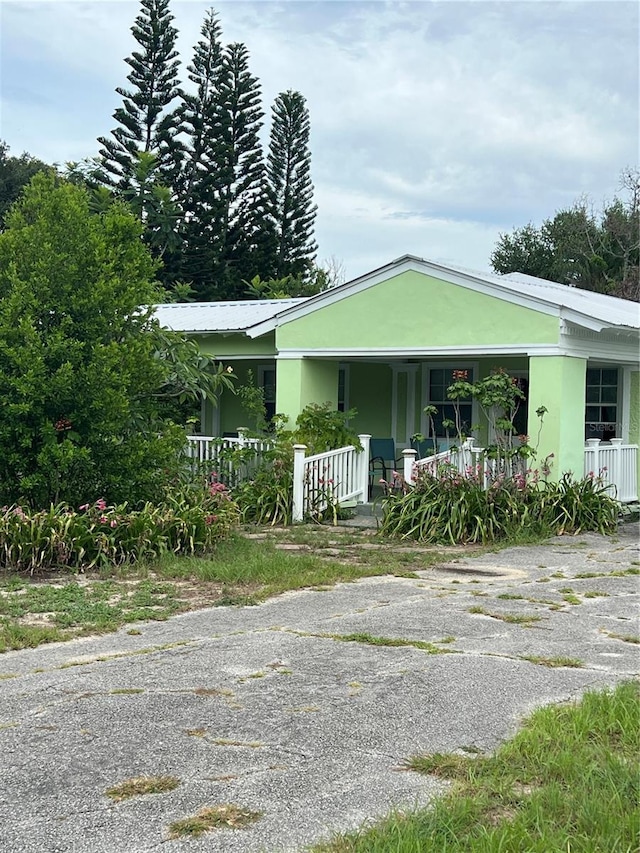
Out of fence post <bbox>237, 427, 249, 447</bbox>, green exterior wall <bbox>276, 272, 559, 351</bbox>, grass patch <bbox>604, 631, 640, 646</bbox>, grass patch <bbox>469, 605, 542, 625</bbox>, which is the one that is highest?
green exterior wall <bbox>276, 272, 559, 351</bbox>

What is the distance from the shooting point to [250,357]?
55.6 feet

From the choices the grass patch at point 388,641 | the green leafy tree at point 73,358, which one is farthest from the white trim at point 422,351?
the grass patch at point 388,641

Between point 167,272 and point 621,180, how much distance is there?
64.1 feet

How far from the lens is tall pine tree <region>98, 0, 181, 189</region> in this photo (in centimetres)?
3141

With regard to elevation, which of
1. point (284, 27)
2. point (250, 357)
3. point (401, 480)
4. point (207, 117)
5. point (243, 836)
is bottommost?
point (243, 836)

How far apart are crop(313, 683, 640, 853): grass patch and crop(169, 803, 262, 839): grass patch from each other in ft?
1.30

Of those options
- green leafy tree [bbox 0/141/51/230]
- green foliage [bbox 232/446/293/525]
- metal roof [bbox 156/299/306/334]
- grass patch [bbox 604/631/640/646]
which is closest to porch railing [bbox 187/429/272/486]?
green foliage [bbox 232/446/293/525]

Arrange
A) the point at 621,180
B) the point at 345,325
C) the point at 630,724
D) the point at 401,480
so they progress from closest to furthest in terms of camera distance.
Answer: the point at 630,724 < the point at 401,480 < the point at 345,325 < the point at 621,180

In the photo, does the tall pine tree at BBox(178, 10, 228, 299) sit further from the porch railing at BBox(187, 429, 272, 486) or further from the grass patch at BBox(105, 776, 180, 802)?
the grass patch at BBox(105, 776, 180, 802)

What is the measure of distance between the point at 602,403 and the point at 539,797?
515 inches

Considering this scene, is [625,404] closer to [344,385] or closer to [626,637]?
[344,385]

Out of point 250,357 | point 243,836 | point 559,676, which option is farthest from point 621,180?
point 243,836

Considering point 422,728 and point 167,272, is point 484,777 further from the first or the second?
point 167,272

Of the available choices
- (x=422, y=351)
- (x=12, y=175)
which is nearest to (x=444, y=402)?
(x=422, y=351)
